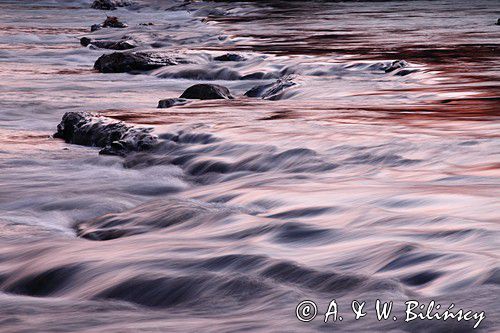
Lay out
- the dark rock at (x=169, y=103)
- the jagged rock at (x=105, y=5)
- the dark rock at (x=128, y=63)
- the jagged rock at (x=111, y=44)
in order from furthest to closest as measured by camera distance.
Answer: the jagged rock at (x=105, y=5)
the jagged rock at (x=111, y=44)
the dark rock at (x=128, y=63)
the dark rock at (x=169, y=103)

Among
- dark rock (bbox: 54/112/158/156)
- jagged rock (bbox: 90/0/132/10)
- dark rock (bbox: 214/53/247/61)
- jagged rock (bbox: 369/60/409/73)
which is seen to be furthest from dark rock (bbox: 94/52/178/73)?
jagged rock (bbox: 90/0/132/10)

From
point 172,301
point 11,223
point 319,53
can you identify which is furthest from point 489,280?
point 319,53

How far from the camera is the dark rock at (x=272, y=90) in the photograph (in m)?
10.5

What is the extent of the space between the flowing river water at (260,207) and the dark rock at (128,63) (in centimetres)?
256

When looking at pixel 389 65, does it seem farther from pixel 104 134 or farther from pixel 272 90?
pixel 104 134

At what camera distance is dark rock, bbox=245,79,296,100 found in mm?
10469

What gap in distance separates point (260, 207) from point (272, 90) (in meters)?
5.68

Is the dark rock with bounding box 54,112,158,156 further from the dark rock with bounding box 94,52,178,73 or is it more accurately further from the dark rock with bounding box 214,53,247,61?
the dark rock with bounding box 214,53,247,61

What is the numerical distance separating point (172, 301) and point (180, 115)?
512cm

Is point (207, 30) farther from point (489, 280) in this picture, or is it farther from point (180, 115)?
point (489, 280)

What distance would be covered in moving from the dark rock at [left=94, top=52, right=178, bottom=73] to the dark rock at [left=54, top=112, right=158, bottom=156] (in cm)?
653

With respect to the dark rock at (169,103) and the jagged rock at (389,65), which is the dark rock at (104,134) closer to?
the dark rock at (169,103)

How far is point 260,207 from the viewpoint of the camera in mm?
5047

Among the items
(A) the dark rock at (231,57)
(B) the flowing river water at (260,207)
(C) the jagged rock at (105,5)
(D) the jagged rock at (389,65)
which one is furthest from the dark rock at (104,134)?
(C) the jagged rock at (105,5)
